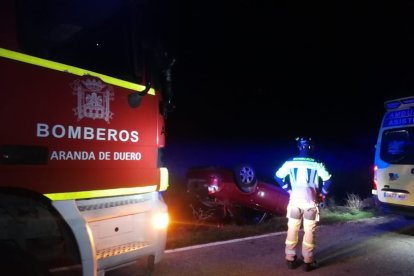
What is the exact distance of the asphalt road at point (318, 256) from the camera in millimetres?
5590

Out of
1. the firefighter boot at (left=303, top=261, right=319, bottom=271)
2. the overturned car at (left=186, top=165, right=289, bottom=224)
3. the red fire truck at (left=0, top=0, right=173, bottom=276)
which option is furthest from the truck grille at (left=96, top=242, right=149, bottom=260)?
the overturned car at (left=186, top=165, right=289, bottom=224)

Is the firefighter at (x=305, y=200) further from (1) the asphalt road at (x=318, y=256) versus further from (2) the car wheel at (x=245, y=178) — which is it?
(2) the car wheel at (x=245, y=178)

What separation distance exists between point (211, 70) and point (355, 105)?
35.7 ft

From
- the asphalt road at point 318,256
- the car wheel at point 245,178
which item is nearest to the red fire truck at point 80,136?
the asphalt road at point 318,256

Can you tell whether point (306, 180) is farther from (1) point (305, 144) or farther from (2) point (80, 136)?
(2) point (80, 136)

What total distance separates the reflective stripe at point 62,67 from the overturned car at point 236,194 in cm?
436

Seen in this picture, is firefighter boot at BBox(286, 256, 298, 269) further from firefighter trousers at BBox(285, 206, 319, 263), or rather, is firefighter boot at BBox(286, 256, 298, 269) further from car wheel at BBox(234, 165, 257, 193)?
car wheel at BBox(234, 165, 257, 193)

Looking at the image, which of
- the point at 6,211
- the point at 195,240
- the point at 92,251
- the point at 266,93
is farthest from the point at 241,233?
the point at 266,93

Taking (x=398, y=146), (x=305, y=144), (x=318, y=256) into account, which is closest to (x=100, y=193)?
(x=305, y=144)

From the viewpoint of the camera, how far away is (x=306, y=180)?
5.81 meters

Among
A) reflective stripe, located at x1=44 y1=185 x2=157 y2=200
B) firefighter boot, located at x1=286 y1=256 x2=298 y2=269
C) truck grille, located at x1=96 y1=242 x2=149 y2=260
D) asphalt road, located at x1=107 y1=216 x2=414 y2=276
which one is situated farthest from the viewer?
firefighter boot, located at x1=286 y1=256 x2=298 y2=269

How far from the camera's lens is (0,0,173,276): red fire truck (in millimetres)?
3090

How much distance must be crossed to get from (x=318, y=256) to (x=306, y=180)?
1394mm

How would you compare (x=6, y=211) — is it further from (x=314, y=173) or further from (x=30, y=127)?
(x=314, y=173)
